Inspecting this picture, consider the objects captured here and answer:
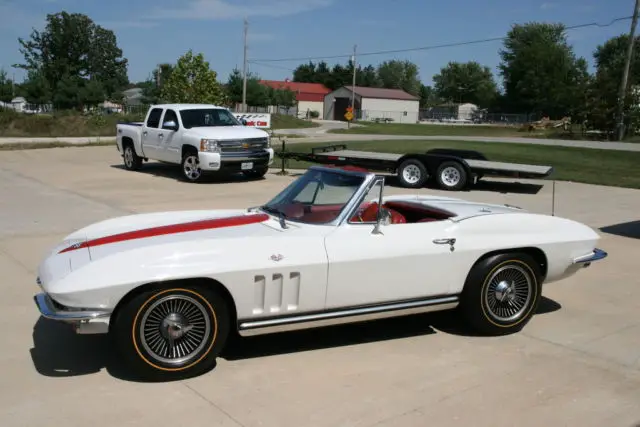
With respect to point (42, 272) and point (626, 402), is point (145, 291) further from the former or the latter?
point (626, 402)

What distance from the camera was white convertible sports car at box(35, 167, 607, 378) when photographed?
3.99 metres

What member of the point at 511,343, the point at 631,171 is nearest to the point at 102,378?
the point at 511,343

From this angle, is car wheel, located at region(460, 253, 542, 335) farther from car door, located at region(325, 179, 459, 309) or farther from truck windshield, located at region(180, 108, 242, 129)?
truck windshield, located at region(180, 108, 242, 129)

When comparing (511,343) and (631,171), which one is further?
(631,171)

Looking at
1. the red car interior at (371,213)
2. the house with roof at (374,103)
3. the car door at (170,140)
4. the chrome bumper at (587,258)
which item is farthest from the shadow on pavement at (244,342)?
the house with roof at (374,103)

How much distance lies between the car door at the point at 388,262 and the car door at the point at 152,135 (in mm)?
13036

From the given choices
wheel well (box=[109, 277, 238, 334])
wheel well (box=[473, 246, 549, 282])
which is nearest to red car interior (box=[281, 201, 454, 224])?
wheel well (box=[473, 246, 549, 282])

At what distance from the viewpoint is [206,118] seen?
1653cm

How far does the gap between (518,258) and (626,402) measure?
1437 millimetres

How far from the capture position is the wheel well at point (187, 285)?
3979 millimetres

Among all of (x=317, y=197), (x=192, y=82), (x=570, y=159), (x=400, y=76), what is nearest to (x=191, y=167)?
(x=317, y=197)

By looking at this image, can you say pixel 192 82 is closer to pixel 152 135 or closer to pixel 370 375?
pixel 152 135

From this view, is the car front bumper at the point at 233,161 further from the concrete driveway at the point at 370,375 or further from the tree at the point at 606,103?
the tree at the point at 606,103

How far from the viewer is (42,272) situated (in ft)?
14.2
